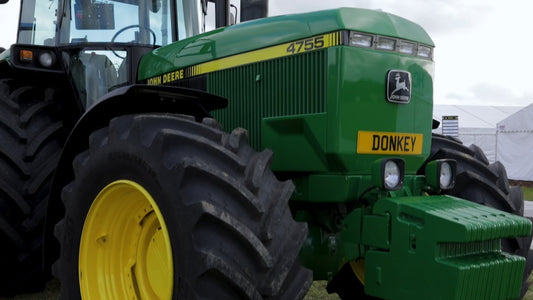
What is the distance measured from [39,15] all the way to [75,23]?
56 cm

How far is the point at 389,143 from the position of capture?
3.07 metres

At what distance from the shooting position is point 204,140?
2.41 meters

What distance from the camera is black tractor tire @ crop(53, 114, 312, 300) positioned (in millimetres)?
2213

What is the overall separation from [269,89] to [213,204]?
1.18 meters

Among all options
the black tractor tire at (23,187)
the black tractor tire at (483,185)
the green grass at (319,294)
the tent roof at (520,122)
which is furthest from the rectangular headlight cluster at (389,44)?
the tent roof at (520,122)

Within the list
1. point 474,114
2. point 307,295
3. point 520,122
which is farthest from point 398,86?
point 474,114

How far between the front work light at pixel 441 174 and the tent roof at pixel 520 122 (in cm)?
1465

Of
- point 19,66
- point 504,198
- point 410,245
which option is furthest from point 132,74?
point 504,198

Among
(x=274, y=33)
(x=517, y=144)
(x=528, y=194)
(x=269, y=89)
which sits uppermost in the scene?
(x=274, y=33)

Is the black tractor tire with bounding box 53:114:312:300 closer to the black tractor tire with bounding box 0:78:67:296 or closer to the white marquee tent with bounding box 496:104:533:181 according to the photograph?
the black tractor tire with bounding box 0:78:67:296

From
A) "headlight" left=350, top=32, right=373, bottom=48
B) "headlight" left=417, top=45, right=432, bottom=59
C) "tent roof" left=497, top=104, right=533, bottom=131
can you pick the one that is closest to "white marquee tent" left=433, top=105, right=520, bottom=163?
"tent roof" left=497, top=104, right=533, bottom=131

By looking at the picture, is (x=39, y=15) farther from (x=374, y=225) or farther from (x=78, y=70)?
(x=374, y=225)

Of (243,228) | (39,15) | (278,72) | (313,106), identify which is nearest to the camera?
(243,228)

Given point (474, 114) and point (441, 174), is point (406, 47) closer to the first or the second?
point (441, 174)
